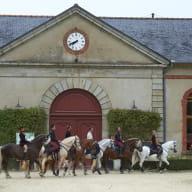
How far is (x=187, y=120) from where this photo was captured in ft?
73.7

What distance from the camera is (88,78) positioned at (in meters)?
21.7

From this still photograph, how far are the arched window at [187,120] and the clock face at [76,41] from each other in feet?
15.0

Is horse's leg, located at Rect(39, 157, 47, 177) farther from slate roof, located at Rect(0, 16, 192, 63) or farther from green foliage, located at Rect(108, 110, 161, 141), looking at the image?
slate roof, located at Rect(0, 16, 192, 63)

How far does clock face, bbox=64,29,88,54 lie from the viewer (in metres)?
21.6

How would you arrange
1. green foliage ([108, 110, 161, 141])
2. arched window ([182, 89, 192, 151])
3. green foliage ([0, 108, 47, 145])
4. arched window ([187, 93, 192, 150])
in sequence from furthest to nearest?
arched window ([187, 93, 192, 150]) < arched window ([182, 89, 192, 151]) < green foliage ([108, 110, 161, 141]) < green foliage ([0, 108, 47, 145])

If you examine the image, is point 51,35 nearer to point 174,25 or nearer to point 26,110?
point 26,110

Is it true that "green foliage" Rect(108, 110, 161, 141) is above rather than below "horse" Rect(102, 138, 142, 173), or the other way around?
above

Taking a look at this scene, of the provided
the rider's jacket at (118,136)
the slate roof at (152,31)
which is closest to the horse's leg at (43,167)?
the rider's jacket at (118,136)

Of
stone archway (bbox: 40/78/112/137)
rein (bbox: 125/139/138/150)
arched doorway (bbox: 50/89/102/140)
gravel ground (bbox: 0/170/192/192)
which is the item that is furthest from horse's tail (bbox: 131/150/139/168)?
gravel ground (bbox: 0/170/192/192)

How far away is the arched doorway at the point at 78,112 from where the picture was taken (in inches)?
854

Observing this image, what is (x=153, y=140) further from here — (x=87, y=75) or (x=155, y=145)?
(x=87, y=75)

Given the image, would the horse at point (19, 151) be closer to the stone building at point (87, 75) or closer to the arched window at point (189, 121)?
the stone building at point (87, 75)

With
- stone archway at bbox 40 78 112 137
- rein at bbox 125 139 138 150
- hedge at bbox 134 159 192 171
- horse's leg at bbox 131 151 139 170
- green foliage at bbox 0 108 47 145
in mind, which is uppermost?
stone archway at bbox 40 78 112 137

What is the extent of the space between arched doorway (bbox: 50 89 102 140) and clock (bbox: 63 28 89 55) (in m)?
1.58
